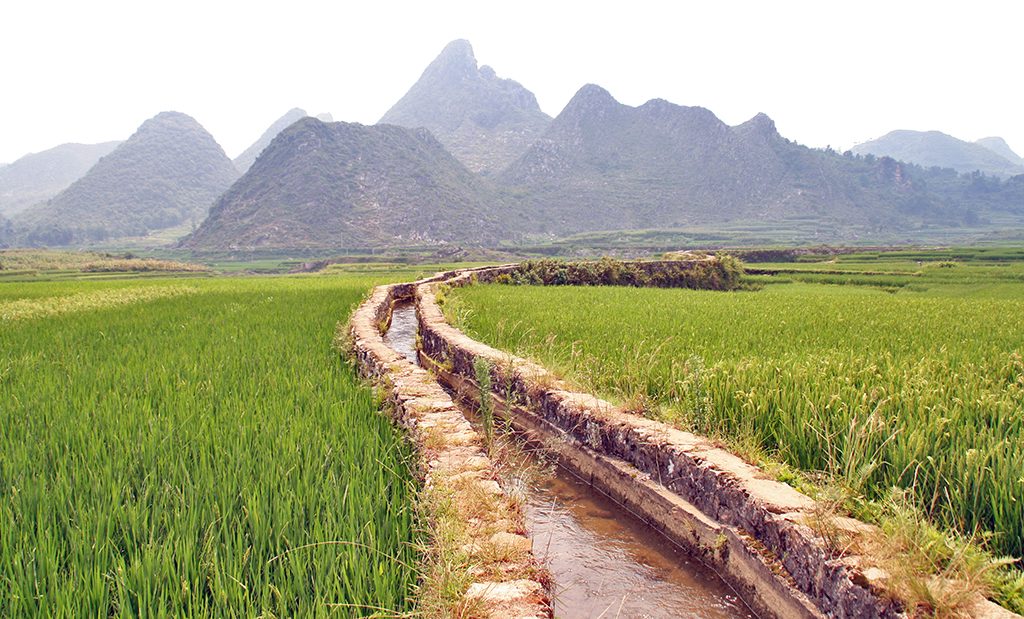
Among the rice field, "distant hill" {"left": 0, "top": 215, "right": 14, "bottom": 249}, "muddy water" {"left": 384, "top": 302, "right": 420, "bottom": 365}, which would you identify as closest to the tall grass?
"muddy water" {"left": 384, "top": 302, "right": 420, "bottom": 365}

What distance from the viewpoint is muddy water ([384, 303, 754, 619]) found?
305cm

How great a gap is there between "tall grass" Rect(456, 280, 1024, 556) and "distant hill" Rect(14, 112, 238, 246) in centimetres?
17348

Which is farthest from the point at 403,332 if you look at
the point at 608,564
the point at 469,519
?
the point at 469,519

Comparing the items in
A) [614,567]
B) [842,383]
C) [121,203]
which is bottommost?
[614,567]

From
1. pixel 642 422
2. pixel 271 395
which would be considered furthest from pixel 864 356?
pixel 271 395

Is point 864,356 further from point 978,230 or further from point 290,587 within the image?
point 978,230

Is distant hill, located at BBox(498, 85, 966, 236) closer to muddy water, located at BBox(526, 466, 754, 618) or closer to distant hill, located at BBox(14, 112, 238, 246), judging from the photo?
distant hill, located at BBox(14, 112, 238, 246)

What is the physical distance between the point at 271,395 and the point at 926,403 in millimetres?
5220

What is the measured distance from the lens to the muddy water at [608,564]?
3047 mm

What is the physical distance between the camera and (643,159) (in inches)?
6471

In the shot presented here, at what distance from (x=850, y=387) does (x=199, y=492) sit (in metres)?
4.56

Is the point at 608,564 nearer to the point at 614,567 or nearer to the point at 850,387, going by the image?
the point at 614,567

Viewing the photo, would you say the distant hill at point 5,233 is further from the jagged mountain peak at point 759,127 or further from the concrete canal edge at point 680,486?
the jagged mountain peak at point 759,127

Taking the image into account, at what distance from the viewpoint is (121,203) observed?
538 feet
